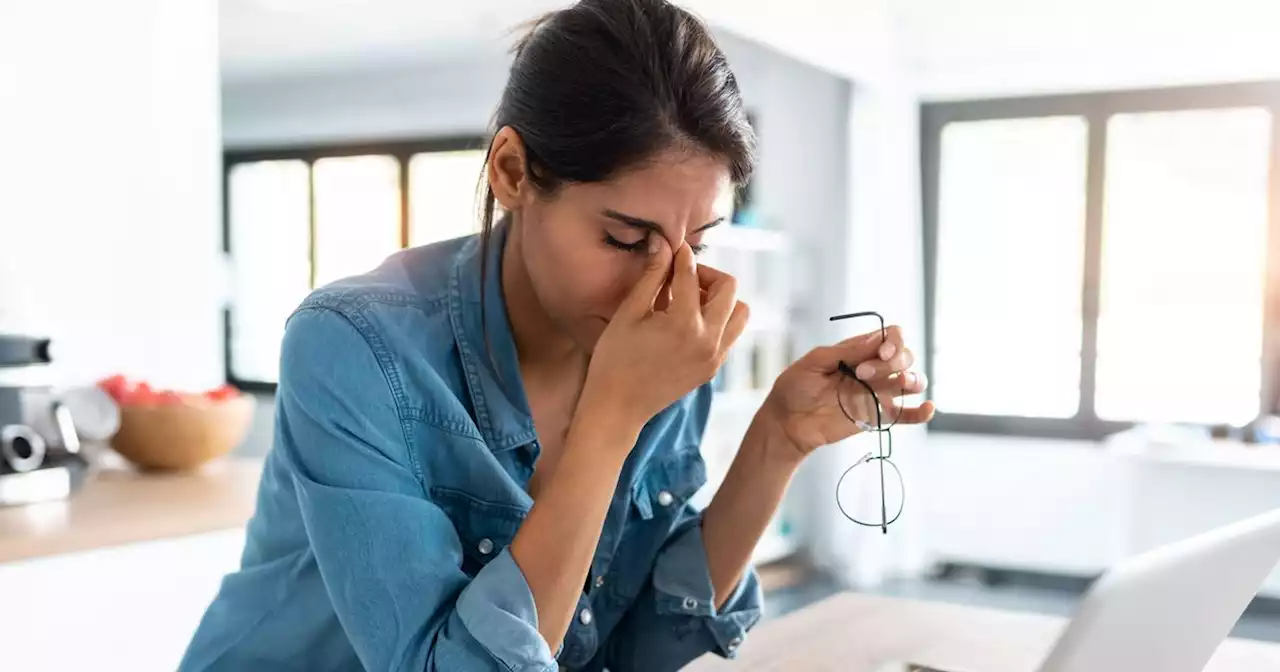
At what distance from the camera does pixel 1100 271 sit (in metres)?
4.52

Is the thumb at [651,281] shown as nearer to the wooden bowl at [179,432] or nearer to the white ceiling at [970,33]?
the wooden bowl at [179,432]

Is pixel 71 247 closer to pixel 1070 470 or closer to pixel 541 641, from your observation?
pixel 541 641

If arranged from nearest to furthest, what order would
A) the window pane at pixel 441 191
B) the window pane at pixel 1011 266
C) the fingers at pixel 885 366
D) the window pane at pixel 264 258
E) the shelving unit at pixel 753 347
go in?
the fingers at pixel 885 366
the shelving unit at pixel 753 347
the window pane at pixel 1011 266
the window pane at pixel 441 191
the window pane at pixel 264 258

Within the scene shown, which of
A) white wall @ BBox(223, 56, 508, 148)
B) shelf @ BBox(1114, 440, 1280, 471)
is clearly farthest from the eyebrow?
white wall @ BBox(223, 56, 508, 148)

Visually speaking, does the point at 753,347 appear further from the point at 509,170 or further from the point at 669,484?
the point at 509,170

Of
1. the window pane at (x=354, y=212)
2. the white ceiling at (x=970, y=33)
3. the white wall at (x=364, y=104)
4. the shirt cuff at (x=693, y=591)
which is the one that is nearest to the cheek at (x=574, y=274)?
the shirt cuff at (x=693, y=591)

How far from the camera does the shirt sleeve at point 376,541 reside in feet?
2.57

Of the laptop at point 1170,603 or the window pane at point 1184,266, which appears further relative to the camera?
the window pane at point 1184,266

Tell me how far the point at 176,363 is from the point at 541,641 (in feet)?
5.04

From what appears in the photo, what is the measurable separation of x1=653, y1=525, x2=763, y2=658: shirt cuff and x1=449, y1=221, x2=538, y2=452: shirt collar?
21cm

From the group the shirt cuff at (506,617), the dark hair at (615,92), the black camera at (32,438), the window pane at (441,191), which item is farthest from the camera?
the window pane at (441,191)

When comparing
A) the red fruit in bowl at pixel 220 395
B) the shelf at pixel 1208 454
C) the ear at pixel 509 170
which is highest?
the ear at pixel 509 170

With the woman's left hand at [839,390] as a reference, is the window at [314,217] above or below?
above

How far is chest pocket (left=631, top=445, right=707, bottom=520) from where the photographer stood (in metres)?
1.09
